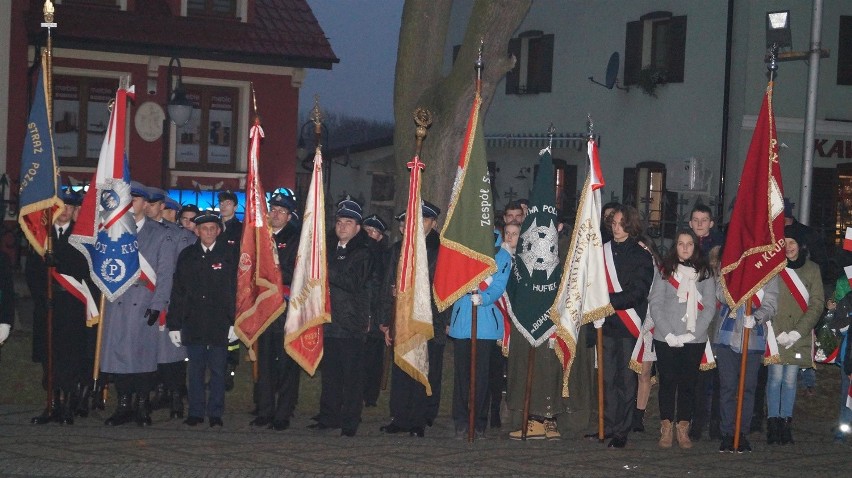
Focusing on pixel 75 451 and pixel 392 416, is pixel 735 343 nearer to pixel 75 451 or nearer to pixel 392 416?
pixel 392 416

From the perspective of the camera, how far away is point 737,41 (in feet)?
81.4

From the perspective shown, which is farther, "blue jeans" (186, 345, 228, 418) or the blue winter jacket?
"blue jeans" (186, 345, 228, 418)

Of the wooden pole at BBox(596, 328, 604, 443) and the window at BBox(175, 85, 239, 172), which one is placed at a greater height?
the window at BBox(175, 85, 239, 172)

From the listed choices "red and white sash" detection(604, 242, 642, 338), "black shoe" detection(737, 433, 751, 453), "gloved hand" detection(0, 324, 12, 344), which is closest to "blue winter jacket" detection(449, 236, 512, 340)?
"red and white sash" detection(604, 242, 642, 338)

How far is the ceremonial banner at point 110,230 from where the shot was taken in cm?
1025

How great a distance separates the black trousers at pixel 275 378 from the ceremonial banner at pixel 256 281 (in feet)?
0.83

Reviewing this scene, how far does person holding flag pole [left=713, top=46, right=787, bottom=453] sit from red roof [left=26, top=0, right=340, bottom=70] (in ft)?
50.4

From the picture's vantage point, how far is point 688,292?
9.95 meters

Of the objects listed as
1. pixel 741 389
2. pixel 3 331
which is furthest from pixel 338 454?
pixel 741 389

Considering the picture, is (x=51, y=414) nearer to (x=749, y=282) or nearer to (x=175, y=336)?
(x=175, y=336)

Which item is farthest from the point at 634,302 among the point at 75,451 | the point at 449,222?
the point at 75,451

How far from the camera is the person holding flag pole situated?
10016 millimetres

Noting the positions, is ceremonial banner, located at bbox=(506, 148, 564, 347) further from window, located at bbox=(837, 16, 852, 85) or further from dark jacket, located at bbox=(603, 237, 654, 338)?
window, located at bbox=(837, 16, 852, 85)

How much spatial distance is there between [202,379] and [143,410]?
0.55 metres
